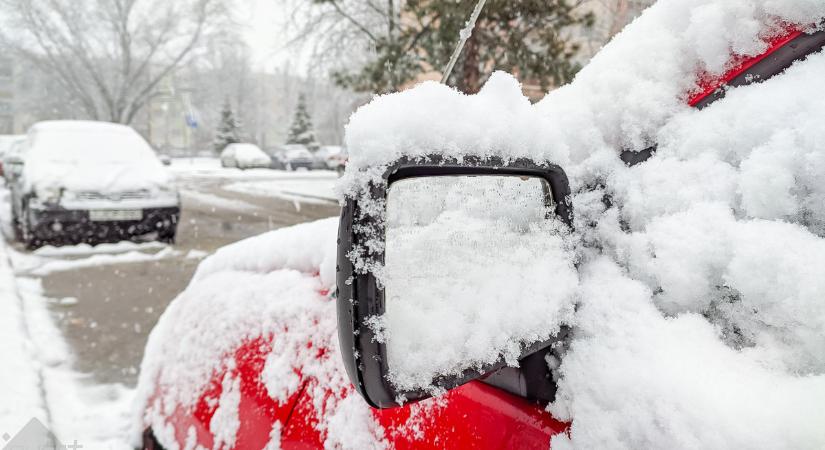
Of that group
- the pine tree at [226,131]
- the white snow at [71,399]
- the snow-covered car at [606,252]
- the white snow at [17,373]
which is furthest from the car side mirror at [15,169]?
the pine tree at [226,131]

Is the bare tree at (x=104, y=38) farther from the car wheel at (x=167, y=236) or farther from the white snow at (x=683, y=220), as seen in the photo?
the white snow at (x=683, y=220)

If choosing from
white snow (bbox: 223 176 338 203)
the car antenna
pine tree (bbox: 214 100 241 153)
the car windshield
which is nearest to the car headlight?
the car windshield

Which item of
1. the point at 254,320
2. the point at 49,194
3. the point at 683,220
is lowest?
the point at 49,194

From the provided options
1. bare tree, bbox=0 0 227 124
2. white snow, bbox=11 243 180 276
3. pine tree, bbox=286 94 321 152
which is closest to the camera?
white snow, bbox=11 243 180 276

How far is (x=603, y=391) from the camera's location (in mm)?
791

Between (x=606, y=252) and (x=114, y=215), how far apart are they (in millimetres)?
7396

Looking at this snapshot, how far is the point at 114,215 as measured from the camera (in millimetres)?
6910

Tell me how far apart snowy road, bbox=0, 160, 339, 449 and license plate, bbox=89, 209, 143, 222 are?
0.47 metres

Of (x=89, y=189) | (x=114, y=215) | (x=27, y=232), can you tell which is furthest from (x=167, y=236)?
(x=27, y=232)

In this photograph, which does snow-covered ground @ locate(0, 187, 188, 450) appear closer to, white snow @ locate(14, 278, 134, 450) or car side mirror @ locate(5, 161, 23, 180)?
white snow @ locate(14, 278, 134, 450)

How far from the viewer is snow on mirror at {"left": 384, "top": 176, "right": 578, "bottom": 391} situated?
695 millimetres

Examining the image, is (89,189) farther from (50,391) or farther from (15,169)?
(50,391)

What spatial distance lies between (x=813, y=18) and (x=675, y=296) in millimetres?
518

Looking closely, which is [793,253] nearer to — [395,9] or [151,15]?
[395,9]
